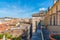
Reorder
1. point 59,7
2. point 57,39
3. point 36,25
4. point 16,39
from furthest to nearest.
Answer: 1. point 36,25
2. point 59,7
3. point 16,39
4. point 57,39

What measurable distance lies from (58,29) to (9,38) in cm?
485

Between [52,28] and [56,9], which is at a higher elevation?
[56,9]

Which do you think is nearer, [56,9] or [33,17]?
[56,9]

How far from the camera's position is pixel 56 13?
16406 millimetres

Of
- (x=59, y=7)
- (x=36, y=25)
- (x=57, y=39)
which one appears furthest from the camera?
(x=36, y=25)

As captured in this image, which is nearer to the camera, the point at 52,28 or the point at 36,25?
the point at 52,28

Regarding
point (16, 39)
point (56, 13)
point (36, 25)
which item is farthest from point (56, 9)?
point (36, 25)

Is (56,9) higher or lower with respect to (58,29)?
higher

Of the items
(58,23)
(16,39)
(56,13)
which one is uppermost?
(56,13)

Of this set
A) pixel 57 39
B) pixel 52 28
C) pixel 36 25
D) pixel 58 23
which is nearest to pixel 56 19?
pixel 58 23

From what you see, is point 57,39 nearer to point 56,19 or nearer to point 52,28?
point 52,28

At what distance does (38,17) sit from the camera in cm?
3047

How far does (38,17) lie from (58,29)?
1603cm

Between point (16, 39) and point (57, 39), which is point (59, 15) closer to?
point (16, 39)
